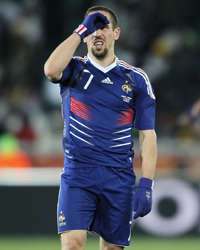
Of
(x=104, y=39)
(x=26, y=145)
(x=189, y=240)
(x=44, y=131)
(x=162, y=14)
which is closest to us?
(x=104, y=39)

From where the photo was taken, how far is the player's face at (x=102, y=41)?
189 inches

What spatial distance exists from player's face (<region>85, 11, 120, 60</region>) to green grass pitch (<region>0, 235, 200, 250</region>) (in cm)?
375

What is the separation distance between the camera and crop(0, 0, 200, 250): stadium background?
883 cm

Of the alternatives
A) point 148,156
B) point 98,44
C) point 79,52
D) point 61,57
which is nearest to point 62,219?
point 148,156

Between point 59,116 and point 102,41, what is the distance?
6335 millimetres

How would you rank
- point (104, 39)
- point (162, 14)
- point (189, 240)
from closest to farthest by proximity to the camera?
point (104, 39) → point (189, 240) → point (162, 14)

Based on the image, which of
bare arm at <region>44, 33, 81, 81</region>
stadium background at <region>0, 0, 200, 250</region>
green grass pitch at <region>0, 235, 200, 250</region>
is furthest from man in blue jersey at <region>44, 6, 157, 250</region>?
green grass pitch at <region>0, 235, 200, 250</region>

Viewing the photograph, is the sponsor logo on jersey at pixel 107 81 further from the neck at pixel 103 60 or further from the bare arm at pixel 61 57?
the bare arm at pixel 61 57

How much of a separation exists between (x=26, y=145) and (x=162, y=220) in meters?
2.22

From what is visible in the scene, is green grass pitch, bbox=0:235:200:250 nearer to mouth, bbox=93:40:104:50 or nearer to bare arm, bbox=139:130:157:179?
bare arm, bbox=139:130:157:179

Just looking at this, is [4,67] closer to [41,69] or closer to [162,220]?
[41,69]

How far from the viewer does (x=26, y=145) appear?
9.58m

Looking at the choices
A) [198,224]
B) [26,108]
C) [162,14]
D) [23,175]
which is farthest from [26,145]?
[162,14]

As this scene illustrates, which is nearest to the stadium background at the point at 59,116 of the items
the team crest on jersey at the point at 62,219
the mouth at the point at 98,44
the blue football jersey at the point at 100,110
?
the blue football jersey at the point at 100,110
